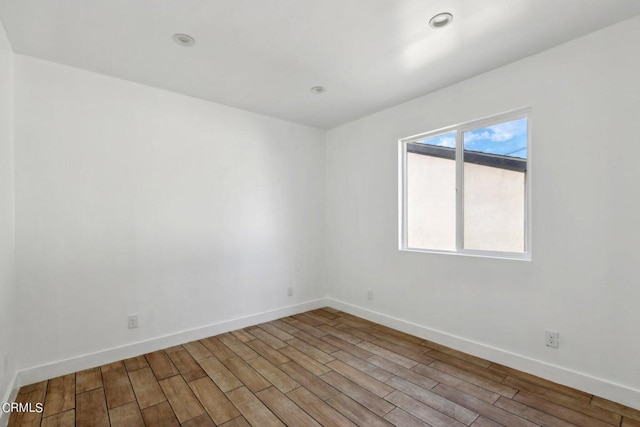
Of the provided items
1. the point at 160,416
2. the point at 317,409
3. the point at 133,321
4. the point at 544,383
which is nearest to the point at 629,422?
the point at 544,383

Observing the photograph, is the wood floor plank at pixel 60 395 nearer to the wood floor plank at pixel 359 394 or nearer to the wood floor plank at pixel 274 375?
the wood floor plank at pixel 274 375

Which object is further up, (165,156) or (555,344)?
(165,156)

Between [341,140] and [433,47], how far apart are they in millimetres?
1947

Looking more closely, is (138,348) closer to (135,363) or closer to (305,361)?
(135,363)

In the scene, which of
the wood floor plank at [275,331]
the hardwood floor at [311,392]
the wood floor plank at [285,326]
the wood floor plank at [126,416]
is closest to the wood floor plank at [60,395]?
the hardwood floor at [311,392]

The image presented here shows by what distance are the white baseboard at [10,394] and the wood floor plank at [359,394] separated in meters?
1.97

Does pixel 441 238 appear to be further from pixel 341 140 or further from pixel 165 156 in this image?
pixel 165 156

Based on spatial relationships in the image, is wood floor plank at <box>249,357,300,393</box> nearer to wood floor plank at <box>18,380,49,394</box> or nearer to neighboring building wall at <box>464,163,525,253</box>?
wood floor plank at <box>18,380,49,394</box>

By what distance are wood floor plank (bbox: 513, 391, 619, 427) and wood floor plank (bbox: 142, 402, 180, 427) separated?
7.40ft

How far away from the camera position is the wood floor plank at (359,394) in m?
1.97

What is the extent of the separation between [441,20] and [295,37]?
3.18 feet

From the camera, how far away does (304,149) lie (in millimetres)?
4094

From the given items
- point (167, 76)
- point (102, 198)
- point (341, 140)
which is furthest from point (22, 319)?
point (341, 140)

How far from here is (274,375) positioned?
94.1 inches
